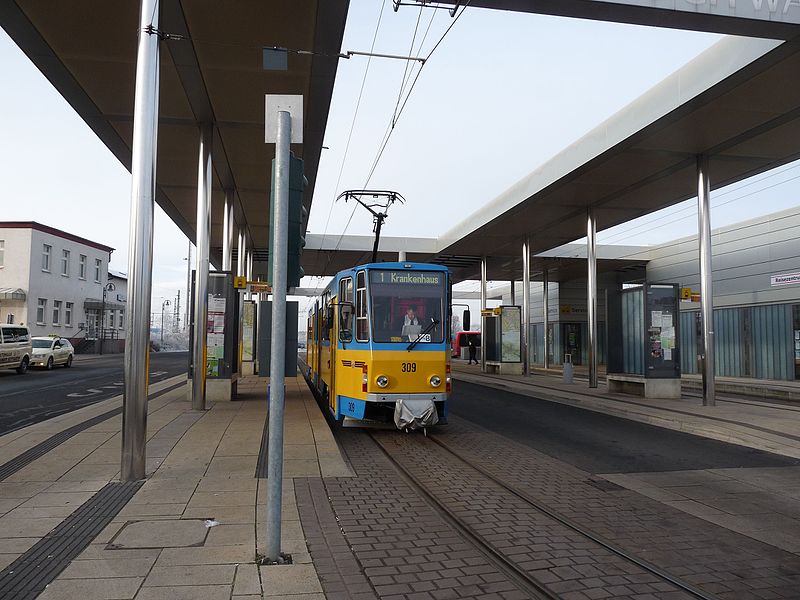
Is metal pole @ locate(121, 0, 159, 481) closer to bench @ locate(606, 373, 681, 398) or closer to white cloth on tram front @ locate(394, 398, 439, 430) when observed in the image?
white cloth on tram front @ locate(394, 398, 439, 430)

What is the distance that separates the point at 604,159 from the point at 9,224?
41864 millimetres

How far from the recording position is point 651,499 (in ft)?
23.2

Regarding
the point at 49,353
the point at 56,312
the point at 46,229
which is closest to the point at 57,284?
the point at 56,312

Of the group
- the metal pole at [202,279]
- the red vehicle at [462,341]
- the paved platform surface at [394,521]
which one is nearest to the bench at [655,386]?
the paved platform surface at [394,521]

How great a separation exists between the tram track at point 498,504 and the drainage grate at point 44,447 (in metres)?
4.80

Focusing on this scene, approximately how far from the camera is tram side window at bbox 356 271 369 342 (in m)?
11.1

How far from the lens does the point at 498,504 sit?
6.80 metres

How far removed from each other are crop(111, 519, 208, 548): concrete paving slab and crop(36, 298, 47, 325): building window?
4580 centimetres

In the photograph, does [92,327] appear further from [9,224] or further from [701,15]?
[701,15]

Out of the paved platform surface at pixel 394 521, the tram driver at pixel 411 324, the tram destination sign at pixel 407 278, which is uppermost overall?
the tram destination sign at pixel 407 278

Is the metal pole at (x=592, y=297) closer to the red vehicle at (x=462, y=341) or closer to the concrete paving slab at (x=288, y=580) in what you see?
the concrete paving slab at (x=288, y=580)

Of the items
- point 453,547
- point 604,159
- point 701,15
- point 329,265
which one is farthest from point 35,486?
point 329,265

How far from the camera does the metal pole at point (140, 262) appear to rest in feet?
24.6

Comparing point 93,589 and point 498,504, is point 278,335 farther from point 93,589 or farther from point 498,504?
point 498,504
